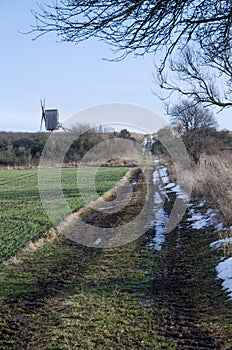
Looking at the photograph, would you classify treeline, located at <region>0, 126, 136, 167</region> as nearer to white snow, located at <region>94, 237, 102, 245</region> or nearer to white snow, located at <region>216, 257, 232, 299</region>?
white snow, located at <region>94, 237, 102, 245</region>

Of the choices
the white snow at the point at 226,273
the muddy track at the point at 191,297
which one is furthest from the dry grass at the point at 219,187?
the white snow at the point at 226,273

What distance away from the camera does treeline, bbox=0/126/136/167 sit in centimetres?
5769

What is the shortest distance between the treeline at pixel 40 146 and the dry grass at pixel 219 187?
35.9 meters

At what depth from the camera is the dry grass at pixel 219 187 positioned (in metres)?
11.6

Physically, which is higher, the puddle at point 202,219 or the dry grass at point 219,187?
the dry grass at point 219,187

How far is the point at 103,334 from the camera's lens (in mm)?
5094

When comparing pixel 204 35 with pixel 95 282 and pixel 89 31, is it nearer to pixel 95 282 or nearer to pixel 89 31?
pixel 89 31

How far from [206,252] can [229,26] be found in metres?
5.67

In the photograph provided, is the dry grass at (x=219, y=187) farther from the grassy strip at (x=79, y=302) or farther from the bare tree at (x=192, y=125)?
the bare tree at (x=192, y=125)

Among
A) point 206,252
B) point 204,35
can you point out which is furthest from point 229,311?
point 204,35

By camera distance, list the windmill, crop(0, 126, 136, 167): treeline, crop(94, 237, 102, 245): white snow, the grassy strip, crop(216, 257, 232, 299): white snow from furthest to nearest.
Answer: the windmill
crop(0, 126, 136, 167): treeline
crop(94, 237, 102, 245): white snow
crop(216, 257, 232, 299): white snow
the grassy strip

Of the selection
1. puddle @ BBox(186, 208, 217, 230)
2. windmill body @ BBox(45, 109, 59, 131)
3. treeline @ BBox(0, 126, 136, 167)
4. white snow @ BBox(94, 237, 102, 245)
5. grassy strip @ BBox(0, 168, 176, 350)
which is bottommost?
white snow @ BBox(94, 237, 102, 245)

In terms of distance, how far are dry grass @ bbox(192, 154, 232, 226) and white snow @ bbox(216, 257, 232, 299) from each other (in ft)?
10.6

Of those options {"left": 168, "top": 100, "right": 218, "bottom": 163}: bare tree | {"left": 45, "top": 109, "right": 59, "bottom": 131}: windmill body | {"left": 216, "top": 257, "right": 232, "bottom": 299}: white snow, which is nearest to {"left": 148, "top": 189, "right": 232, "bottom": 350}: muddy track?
{"left": 216, "top": 257, "right": 232, "bottom": 299}: white snow
